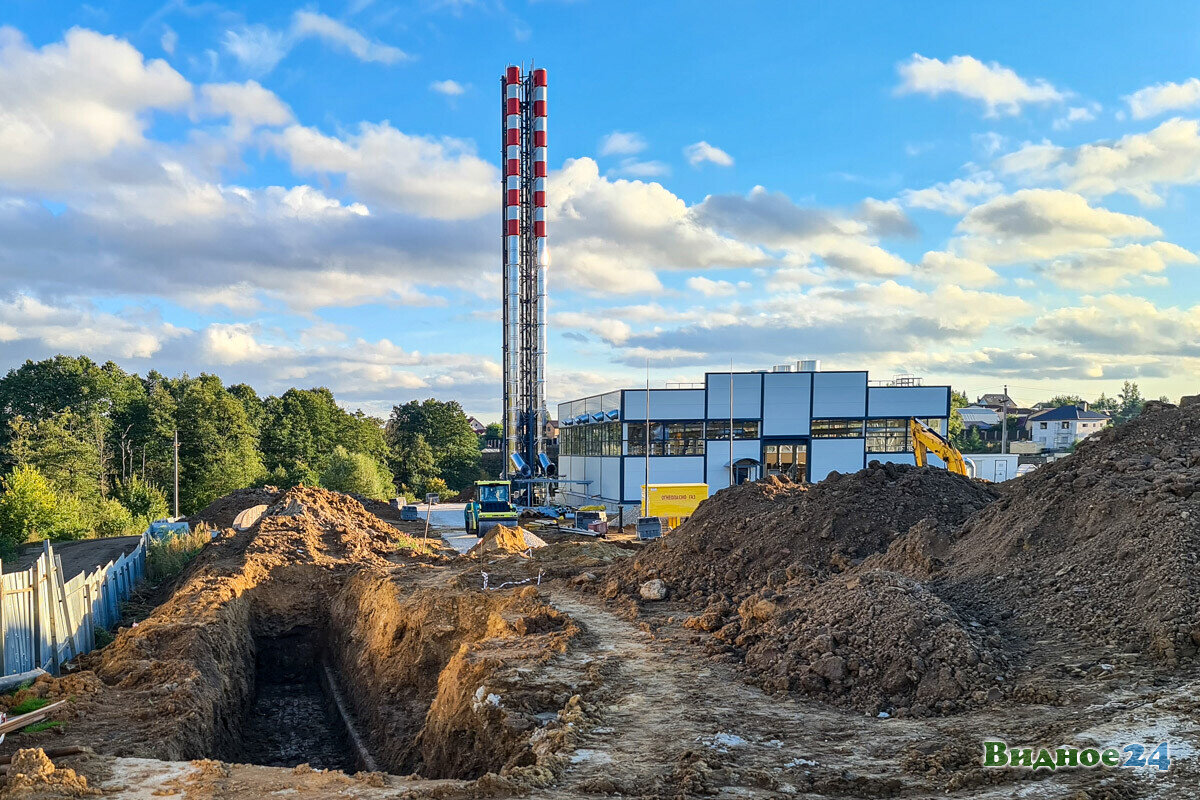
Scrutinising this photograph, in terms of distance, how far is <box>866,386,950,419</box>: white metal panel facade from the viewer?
46656 mm

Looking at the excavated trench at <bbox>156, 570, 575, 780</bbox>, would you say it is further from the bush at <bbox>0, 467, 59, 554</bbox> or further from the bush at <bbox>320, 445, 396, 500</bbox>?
the bush at <bbox>320, 445, 396, 500</bbox>

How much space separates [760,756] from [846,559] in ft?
26.6

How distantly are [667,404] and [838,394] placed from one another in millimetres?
10691

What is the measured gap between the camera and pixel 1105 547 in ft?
34.0

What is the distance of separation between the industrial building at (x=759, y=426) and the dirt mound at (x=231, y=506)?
19.0 m

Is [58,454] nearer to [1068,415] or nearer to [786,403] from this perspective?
[786,403]

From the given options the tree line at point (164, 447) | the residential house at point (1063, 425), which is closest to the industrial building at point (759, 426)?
the tree line at point (164, 447)

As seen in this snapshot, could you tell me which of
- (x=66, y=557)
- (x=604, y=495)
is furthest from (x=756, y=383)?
(x=66, y=557)

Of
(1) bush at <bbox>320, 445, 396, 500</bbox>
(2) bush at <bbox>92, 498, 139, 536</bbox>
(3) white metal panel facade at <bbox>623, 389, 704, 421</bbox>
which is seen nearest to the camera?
(2) bush at <bbox>92, 498, 139, 536</bbox>

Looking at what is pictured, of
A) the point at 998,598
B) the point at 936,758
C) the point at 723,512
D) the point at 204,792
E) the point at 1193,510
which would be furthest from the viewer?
the point at 723,512

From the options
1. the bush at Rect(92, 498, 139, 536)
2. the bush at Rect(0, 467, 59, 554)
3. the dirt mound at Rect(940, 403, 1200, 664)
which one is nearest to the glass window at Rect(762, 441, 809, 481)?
the dirt mound at Rect(940, 403, 1200, 664)

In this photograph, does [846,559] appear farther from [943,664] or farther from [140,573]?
[140,573]

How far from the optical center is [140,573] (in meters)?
24.4

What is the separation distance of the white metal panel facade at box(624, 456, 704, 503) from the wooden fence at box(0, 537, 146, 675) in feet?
102
